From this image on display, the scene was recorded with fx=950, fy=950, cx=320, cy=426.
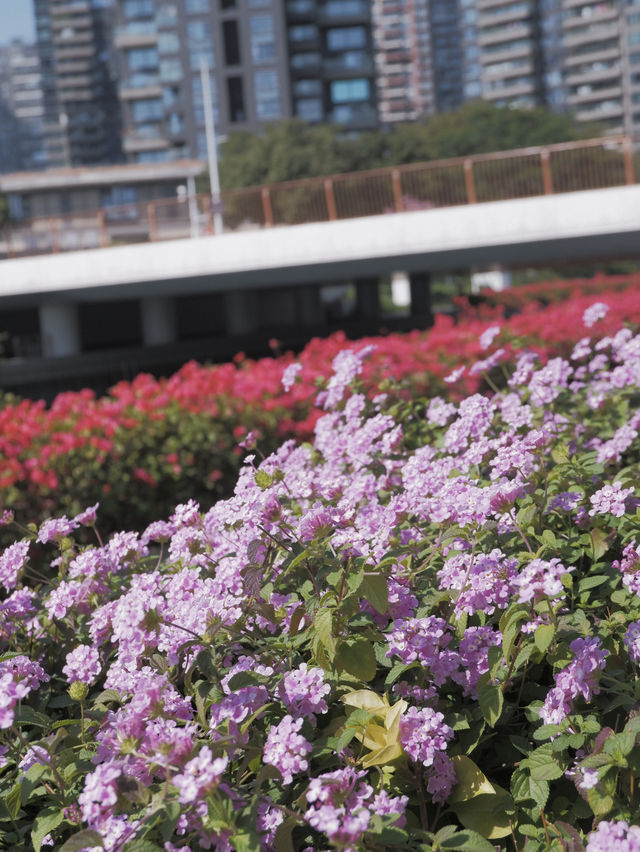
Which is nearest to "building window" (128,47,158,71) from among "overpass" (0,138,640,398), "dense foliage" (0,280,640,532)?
"overpass" (0,138,640,398)

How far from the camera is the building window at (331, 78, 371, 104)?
80.6 m

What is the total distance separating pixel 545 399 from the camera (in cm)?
383

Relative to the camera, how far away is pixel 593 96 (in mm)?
119750

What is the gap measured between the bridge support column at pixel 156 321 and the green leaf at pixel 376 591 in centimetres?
2498

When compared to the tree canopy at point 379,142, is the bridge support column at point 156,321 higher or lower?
lower

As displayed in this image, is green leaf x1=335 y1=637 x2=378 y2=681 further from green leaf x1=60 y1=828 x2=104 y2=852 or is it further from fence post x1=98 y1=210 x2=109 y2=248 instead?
fence post x1=98 y1=210 x2=109 y2=248

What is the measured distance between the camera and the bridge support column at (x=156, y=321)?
1060 inches

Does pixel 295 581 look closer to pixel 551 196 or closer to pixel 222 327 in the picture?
pixel 551 196

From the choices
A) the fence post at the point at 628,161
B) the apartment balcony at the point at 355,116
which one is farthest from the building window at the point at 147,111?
the fence post at the point at 628,161

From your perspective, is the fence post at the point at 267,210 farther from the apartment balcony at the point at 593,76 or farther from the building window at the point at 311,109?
the apartment balcony at the point at 593,76

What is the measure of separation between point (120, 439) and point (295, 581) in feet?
18.5

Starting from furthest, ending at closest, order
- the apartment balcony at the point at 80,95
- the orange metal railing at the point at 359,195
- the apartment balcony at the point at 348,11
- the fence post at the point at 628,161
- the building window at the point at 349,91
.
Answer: the apartment balcony at the point at 80,95 < the building window at the point at 349,91 < the apartment balcony at the point at 348,11 < the orange metal railing at the point at 359,195 < the fence post at the point at 628,161

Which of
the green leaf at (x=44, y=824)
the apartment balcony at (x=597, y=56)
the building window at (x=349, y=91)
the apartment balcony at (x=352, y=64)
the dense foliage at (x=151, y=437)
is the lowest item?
the dense foliage at (x=151, y=437)

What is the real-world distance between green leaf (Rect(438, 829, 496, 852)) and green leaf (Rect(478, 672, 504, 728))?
0.25 metres
